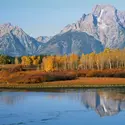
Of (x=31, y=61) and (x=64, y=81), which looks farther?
(x=31, y=61)

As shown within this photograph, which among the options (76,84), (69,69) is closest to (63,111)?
(76,84)

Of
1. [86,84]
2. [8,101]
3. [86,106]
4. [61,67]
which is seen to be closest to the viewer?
[86,106]

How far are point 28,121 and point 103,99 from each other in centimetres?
2163

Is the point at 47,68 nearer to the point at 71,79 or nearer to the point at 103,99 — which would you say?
the point at 71,79

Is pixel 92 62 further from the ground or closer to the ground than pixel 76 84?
further from the ground

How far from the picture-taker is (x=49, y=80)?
93.6 meters

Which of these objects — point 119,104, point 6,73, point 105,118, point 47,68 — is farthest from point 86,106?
point 47,68

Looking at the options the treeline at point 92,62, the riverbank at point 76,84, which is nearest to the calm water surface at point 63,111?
the riverbank at point 76,84

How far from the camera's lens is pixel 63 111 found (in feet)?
142

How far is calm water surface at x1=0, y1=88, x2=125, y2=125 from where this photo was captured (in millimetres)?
36719

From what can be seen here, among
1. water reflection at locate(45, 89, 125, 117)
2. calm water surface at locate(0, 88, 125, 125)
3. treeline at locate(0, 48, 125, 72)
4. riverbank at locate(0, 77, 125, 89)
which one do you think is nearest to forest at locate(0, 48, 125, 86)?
treeline at locate(0, 48, 125, 72)

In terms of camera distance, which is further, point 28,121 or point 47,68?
point 47,68

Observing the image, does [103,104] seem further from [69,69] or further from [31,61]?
[31,61]

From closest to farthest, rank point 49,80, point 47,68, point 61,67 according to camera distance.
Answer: point 49,80 < point 47,68 < point 61,67
